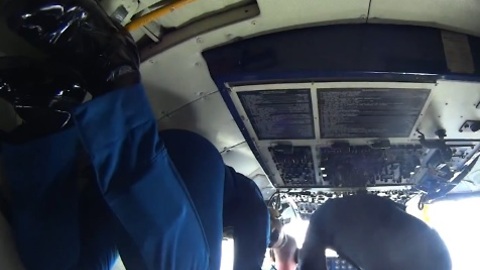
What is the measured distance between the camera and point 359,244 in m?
1.91

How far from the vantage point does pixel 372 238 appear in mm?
1866

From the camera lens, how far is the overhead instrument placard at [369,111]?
1.79 m

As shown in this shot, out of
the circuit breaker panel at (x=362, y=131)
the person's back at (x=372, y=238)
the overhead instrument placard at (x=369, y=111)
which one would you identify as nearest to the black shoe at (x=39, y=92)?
the circuit breaker panel at (x=362, y=131)

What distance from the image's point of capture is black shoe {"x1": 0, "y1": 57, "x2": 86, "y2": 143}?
1.25 meters

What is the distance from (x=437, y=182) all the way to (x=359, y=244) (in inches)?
32.6

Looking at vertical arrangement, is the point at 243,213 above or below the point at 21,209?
above

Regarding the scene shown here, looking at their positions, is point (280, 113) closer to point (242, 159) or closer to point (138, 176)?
point (242, 159)

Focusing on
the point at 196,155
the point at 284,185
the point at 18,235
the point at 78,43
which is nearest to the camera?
the point at 78,43

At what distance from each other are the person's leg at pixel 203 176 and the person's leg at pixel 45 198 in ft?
1.30

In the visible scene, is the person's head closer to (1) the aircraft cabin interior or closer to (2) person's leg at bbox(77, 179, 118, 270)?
(1) the aircraft cabin interior

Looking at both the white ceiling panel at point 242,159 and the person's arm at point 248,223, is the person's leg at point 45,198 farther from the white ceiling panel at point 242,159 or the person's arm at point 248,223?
the white ceiling panel at point 242,159

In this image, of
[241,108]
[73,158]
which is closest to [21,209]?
[73,158]

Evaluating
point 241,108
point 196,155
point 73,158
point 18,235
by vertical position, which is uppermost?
point 241,108

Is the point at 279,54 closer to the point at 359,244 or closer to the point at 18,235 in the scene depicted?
the point at 359,244
